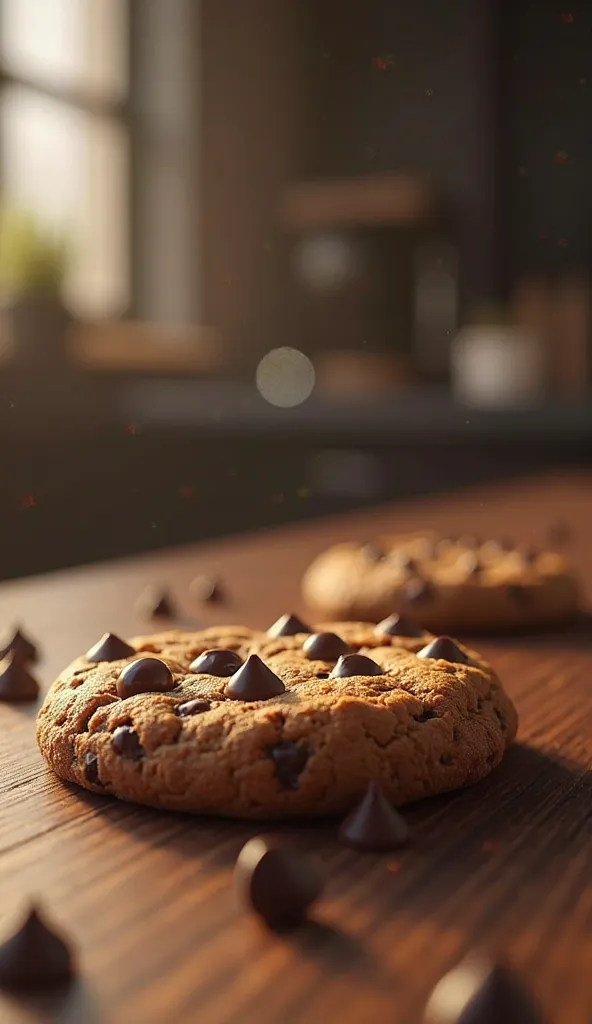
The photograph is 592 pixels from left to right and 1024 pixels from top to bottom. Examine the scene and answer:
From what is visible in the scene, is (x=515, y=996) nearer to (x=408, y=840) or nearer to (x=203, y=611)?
A: (x=408, y=840)

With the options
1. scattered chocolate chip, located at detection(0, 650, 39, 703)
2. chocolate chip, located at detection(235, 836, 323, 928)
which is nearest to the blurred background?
scattered chocolate chip, located at detection(0, 650, 39, 703)

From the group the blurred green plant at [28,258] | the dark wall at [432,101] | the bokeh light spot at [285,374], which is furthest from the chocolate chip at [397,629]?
the dark wall at [432,101]

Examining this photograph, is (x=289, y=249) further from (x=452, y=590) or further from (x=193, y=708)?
(x=193, y=708)

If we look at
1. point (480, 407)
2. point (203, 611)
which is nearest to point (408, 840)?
point (203, 611)

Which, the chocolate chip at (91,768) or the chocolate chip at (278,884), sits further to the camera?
the chocolate chip at (91,768)

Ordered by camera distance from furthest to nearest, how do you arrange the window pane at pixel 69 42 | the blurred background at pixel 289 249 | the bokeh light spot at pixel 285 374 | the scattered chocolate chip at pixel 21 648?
the bokeh light spot at pixel 285 374 < the window pane at pixel 69 42 < the blurred background at pixel 289 249 < the scattered chocolate chip at pixel 21 648

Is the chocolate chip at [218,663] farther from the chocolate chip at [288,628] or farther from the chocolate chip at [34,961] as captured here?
the chocolate chip at [34,961]
